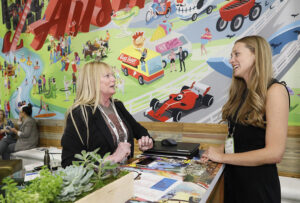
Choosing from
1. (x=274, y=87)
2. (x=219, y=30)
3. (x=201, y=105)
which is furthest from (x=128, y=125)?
(x=219, y=30)

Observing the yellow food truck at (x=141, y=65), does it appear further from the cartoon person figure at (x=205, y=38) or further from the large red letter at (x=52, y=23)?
the large red letter at (x=52, y=23)

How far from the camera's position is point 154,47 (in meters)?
3.67

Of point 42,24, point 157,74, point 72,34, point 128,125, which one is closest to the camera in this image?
point 128,125

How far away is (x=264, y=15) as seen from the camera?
2.97m

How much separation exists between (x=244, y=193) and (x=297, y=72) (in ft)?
6.35

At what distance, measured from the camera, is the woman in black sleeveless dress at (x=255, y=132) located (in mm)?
1411

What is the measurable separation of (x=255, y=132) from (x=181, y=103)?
6.61 feet

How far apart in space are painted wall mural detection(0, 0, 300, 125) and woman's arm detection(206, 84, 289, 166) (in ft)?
5.50

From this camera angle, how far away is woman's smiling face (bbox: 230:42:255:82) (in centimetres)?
165

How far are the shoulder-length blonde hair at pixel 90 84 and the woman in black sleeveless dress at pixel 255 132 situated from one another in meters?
1.02

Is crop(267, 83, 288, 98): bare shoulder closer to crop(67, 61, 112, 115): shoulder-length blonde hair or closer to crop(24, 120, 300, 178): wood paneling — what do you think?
crop(67, 61, 112, 115): shoulder-length blonde hair

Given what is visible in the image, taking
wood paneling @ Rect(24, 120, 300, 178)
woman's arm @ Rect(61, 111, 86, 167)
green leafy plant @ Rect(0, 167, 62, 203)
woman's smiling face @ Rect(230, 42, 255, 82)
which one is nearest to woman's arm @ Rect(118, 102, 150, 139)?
woman's arm @ Rect(61, 111, 86, 167)

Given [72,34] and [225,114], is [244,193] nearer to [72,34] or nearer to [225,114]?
[225,114]

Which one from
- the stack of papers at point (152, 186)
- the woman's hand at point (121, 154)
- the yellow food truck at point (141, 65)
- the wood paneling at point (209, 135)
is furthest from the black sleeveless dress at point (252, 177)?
the yellow food truck at point (141, 65)
